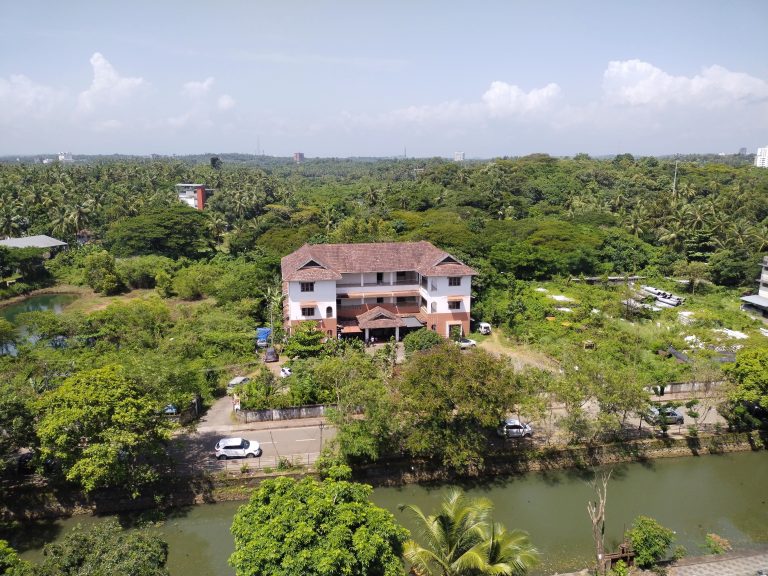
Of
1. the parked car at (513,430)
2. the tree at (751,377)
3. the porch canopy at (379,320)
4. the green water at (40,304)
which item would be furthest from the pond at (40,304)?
the tree at (751,377)

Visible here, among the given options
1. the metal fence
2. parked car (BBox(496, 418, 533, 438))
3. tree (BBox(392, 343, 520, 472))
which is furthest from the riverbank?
the metal fence

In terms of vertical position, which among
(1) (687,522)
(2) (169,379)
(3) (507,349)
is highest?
(2) (169,379)

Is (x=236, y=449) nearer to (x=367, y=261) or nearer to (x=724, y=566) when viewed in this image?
(x=367, y=261)

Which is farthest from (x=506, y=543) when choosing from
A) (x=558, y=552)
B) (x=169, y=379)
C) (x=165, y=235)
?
(x=165, y=235)

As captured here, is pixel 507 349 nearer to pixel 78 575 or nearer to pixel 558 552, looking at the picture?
pixel 558 552

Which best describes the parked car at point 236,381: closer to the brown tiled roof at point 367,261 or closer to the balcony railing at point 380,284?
the brown tiled roof at point 367,261

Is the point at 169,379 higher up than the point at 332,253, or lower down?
lower down

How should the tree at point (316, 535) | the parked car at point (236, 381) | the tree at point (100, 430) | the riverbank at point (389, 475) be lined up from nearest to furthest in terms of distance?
the tree at point (316, 535), the tree at point (100, 430), the riverbank at point (389, 475), the parked car at point (236, 381)
